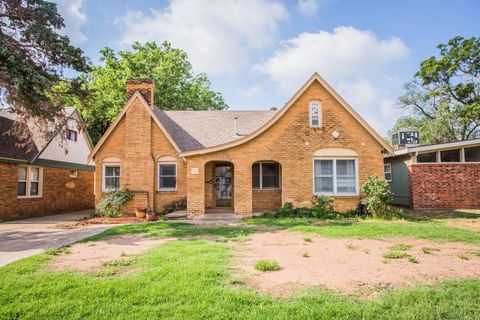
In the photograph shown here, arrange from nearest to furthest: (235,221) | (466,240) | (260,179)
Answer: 1. (466,240)
2. (235,221)
3. (260,179)

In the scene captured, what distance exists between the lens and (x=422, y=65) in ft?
111

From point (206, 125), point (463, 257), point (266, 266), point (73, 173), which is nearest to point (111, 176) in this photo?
point (73, 173)

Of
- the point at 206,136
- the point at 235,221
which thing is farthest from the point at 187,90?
the point at 235,221

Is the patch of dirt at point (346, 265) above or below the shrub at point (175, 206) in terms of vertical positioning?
below

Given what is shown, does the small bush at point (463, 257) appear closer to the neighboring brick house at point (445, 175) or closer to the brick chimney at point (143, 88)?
the neighboring brick house at point (445, 175)

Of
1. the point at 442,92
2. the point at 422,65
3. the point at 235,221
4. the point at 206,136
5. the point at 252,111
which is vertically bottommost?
the point at 235,221

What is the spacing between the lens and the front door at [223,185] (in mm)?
16484

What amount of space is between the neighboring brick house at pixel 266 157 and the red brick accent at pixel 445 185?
4302 millimetres

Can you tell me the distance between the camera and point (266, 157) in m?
13.7

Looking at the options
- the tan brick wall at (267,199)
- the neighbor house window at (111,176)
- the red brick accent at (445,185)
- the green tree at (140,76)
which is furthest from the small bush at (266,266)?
the green tree at (140,76)

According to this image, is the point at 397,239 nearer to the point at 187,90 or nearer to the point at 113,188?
the point at 113,188

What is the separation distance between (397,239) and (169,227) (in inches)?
305

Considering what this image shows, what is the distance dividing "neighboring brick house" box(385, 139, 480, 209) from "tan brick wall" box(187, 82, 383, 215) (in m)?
3.52

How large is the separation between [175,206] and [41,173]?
354 inches
